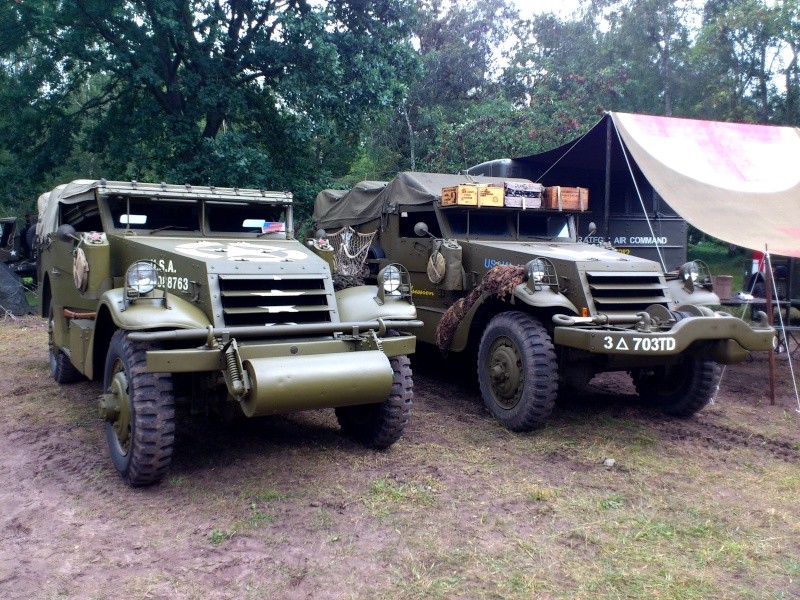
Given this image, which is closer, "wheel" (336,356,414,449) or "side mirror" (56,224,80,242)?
"wheel" (336,356,414,449)

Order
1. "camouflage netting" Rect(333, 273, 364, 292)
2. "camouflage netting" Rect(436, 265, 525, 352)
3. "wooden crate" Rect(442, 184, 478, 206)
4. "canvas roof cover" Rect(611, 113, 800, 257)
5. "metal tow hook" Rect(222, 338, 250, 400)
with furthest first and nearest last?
1. "camouflage netting" Rect(333, 273, 364, 292)
2. "wooden crate" Rect(442, 184, 478, 206)
3. "canvas roof cover" Rect(611, 113, 800, 257)
4. "camouflage netting" Rect(436, 265, 525, 352)
5. "metal tow hook" Rect(222, 338, 250, 400)

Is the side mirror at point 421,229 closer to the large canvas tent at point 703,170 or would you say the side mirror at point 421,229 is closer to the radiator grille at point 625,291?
the radiator grille at point 625,291

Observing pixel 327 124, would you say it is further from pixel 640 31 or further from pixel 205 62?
pixel 640 31

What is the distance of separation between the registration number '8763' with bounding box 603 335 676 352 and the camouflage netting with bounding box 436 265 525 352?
1043 mm

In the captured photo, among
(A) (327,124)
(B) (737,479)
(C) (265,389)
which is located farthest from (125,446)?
(A) (327,124)

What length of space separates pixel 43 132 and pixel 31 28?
2043 millimetres

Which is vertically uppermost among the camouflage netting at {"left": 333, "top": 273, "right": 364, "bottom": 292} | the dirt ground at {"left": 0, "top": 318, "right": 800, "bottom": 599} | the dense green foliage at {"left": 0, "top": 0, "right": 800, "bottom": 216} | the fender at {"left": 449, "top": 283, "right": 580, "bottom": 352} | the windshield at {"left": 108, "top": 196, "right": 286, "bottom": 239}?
the dense green foliage at {"left": 0, "top": 0, "right": 800, "bottom": 216}

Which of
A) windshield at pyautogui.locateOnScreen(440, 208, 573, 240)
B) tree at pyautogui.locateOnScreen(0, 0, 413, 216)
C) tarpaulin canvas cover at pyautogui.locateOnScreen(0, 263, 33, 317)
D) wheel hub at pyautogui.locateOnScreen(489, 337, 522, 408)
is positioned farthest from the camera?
tree at pyautogui.locateOnScreen(0, 0, 413, 216)

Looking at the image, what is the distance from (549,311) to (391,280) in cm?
142

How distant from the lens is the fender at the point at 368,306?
4875 mm

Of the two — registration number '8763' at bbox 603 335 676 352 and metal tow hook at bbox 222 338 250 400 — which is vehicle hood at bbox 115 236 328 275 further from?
registration number '8763' at bbox 603 335 676 352

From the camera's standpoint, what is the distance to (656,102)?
2433cm

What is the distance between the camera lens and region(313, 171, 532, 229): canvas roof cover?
298 inches

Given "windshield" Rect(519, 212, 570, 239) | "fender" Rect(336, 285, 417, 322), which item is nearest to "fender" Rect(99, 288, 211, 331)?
"fender" Rect(336, 285, 417, 322)
